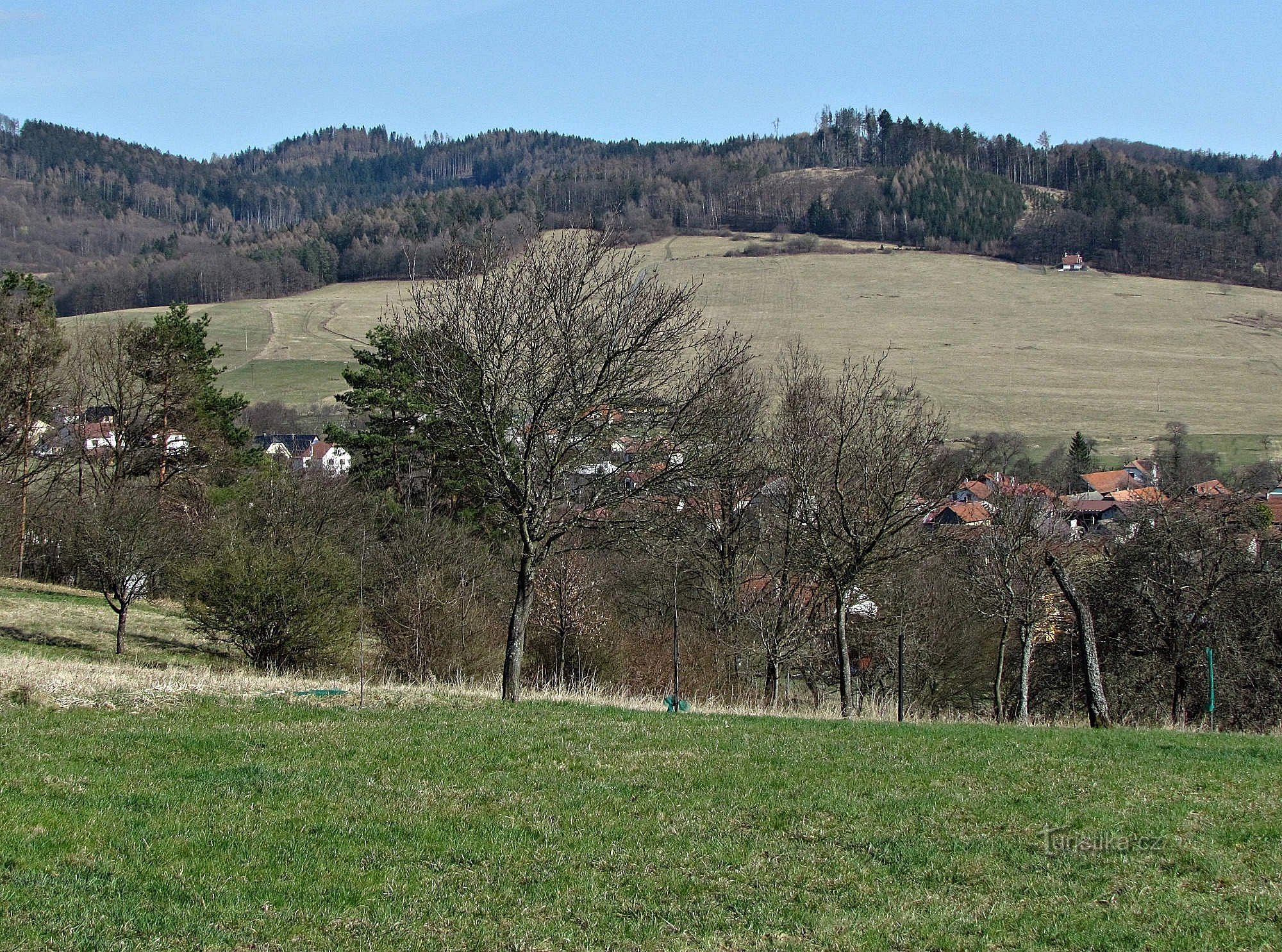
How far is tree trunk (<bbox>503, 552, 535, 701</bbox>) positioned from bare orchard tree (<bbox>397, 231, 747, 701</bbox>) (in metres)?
0.02

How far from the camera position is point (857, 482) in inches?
867

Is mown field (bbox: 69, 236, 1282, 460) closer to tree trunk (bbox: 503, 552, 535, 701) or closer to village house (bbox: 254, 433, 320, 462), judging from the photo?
village house (bbox: 254, 433, 320, 462)

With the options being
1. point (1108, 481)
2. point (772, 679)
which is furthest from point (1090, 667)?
point (1108, 481)

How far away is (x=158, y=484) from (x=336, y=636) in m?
19.3

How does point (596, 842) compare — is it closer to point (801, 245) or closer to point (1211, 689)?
point (1211, 689)

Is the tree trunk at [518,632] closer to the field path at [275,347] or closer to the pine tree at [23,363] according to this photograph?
the pine tree at [23,363]

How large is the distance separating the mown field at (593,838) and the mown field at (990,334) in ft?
208

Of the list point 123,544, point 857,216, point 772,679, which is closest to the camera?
point 772,679

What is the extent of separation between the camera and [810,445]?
78.4ft

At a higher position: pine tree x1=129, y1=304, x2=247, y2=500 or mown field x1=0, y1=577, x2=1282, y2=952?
pine tree x1=129, y1=304, x2=247, y2=500

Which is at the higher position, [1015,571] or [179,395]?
[179,395]

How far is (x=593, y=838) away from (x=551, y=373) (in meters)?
9.28

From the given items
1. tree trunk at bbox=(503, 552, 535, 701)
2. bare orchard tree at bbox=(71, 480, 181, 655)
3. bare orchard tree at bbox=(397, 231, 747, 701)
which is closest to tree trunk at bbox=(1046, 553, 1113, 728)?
bare orchard tree at bbox=(397, 231, 747, 701)

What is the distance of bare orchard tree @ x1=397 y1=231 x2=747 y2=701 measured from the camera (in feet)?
50.8
